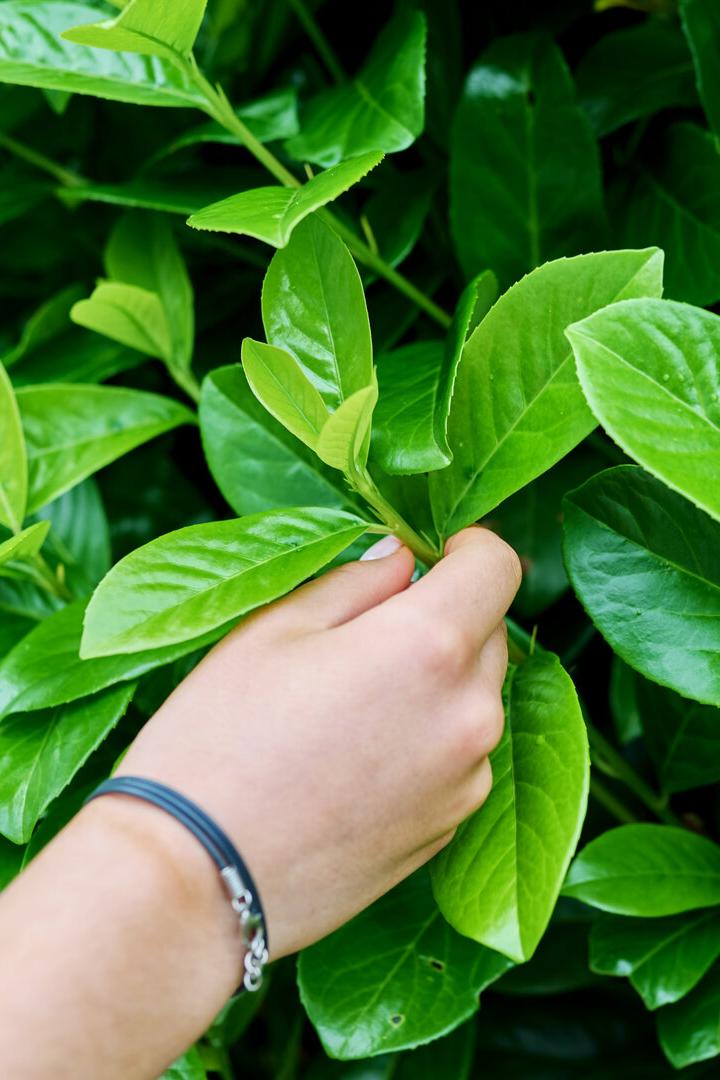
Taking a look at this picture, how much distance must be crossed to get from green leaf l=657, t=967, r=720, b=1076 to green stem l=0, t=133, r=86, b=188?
87cm

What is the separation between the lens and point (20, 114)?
0.98 m

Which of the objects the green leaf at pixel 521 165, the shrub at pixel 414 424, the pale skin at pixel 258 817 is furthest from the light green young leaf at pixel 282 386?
the green leaf at pixel 521 165

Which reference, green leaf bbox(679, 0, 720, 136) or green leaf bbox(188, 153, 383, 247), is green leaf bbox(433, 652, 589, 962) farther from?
green leaf bbox(679, 0, 720, 136)

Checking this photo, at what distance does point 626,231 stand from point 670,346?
0.38 m

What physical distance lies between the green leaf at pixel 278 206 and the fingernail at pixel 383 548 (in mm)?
190

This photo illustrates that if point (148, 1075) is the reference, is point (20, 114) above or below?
above

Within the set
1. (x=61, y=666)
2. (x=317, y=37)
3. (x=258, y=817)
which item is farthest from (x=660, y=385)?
(x=317, y=37)

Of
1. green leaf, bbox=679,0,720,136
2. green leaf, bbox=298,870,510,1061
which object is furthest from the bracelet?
green leaf, bbox=679,0,720,136

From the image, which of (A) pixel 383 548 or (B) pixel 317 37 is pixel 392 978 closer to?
(A) pixel 383 548

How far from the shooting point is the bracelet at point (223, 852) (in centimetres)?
51

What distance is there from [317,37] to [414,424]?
496 millimetres

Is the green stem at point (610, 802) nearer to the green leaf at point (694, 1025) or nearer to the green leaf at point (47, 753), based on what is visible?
the green leaf at point (694, 1025)

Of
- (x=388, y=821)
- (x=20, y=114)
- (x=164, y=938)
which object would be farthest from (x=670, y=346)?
(x=20, y=114)

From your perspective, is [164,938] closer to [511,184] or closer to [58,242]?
[511,184]
